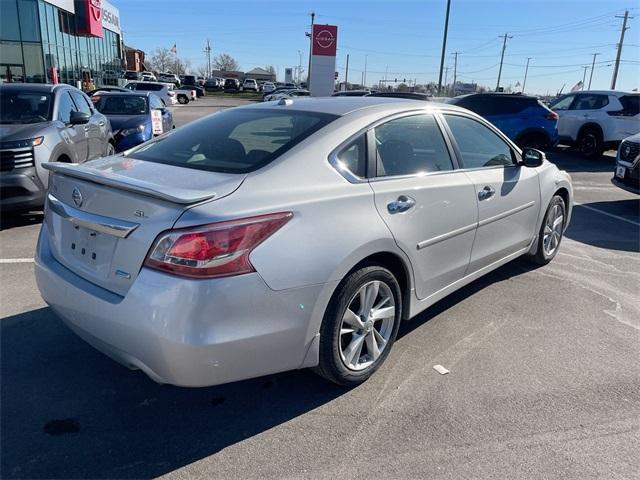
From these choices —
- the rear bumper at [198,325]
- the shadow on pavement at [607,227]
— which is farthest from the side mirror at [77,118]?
the shadow on pavement at [607,227]

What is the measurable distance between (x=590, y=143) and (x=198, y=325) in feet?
50.4

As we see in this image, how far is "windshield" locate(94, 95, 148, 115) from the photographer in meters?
11.5

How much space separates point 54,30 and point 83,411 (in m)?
32.1

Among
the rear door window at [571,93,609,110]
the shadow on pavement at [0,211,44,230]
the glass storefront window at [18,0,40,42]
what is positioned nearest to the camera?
the shadow on pavement at [0,211,44,230]

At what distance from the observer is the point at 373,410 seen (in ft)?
9.37

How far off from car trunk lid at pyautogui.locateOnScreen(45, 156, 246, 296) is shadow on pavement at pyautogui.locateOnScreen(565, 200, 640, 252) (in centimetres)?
A: 561

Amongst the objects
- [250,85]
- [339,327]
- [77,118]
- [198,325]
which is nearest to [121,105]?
[77,118]

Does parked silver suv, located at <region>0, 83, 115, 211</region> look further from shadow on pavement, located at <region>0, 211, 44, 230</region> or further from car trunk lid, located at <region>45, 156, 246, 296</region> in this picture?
car trunk lid, located at <region>45, 156, 246, 296</region>

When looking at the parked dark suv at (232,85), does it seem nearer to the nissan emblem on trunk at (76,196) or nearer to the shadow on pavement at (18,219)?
the shadow on pavement at (18,219)

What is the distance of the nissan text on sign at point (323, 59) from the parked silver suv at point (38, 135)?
70.9 feet

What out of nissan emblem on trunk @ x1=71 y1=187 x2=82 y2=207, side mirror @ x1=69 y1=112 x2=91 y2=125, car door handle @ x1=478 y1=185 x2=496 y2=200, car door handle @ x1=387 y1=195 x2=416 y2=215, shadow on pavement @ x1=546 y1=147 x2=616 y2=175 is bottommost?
shadow on pavement @ x1=546 y1=147 x2=616 y2=175

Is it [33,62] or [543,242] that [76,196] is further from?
[33,62]

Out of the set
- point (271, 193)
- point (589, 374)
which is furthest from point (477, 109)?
point (271, 193)

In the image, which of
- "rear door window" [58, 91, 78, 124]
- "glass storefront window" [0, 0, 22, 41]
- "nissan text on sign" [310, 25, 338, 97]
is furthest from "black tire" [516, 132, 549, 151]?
"glass storefront window" [0, 0, 22, 41]
